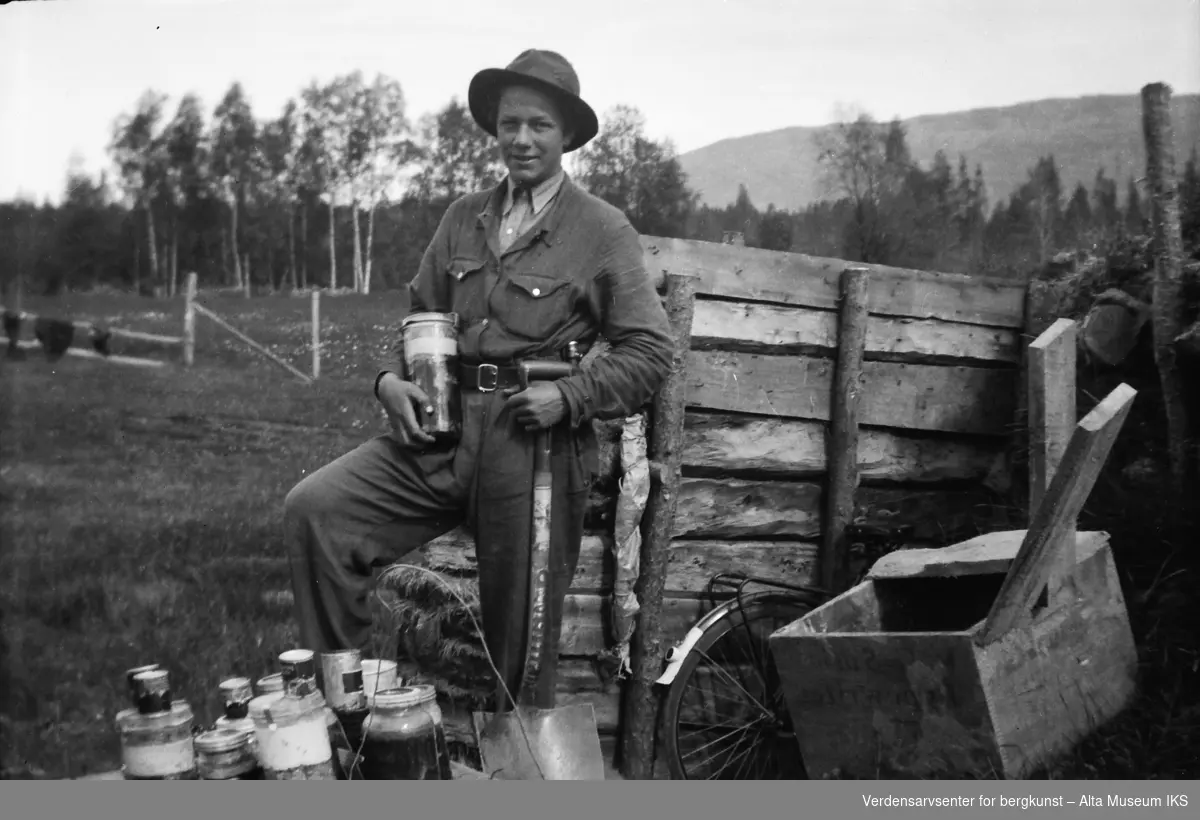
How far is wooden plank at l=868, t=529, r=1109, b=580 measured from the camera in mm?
3662

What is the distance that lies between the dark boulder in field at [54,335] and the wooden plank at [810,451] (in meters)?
2.24

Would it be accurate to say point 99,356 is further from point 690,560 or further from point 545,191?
point 690,560

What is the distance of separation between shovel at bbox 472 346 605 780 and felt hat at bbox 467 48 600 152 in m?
0.79

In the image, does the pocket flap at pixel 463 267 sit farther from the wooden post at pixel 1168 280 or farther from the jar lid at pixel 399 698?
Answer: the wooden post at pixel 1168 280

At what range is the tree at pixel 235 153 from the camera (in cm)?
383

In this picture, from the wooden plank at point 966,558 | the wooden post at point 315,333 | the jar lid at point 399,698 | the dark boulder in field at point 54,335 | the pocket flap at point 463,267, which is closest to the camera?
the jar lid at point 399,698

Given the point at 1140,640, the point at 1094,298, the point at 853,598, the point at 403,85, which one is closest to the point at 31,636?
the point at 403,85

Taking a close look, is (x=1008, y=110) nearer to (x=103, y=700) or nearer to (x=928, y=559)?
(x=928, y=559)

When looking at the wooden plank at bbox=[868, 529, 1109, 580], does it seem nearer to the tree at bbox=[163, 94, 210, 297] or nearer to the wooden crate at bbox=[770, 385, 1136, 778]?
the wooden crate at bbox=[770, 385, 1136, 778]

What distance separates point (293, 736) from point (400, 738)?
0.31 meters

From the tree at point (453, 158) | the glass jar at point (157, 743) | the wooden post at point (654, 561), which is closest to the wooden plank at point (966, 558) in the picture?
the wooden post at point (654, 561)

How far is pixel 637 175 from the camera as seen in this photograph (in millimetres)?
3990

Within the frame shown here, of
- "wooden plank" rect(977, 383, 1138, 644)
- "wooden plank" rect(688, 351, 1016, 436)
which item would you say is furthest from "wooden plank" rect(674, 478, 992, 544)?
"wooden plank" rect(977, 383, 1138, 644)

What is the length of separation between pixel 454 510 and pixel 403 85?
4.87 ft
